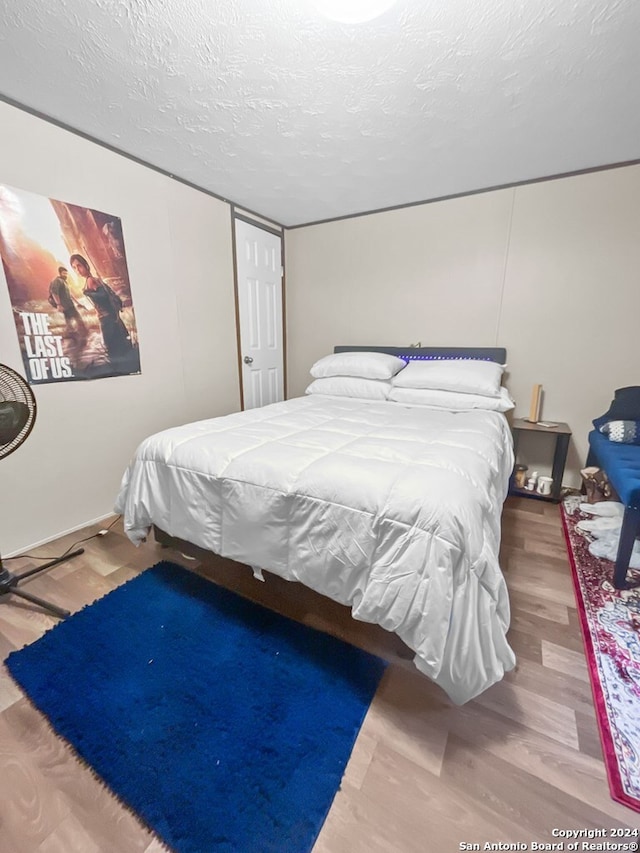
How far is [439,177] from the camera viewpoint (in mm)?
2559

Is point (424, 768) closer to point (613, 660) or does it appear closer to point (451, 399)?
point (613, 660)

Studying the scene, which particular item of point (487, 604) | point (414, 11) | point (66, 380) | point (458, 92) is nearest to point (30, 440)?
point (66, 380)

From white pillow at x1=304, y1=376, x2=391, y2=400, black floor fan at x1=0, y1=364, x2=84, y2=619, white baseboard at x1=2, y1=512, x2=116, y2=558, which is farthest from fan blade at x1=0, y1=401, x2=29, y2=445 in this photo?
white pillow at x1=304, y1=376, x2=391, y2=400

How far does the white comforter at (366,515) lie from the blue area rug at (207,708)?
30 cm

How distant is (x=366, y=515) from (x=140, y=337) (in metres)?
2.14

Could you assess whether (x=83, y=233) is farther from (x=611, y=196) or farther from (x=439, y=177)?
(x=611, y=196)

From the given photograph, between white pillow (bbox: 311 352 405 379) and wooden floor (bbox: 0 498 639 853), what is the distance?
74.4 inches

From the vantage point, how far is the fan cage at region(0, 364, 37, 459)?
4.86ft

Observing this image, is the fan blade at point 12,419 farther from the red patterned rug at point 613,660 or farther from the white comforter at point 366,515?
Result: the red patterned rug at point 613,660

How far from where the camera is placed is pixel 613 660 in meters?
1.32

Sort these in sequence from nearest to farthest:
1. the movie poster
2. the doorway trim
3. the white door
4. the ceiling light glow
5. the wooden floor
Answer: the wooden floor
the ceiling light glow
the movie poster
the doorway trim
the white door

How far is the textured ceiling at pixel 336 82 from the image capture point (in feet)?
4.37

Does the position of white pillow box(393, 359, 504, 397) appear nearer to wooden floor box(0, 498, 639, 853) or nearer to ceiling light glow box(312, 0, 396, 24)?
wooden floor box(0, 498, 639, 853)

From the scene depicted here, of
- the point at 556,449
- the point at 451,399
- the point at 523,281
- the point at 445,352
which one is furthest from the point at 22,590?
the point at 523,281
